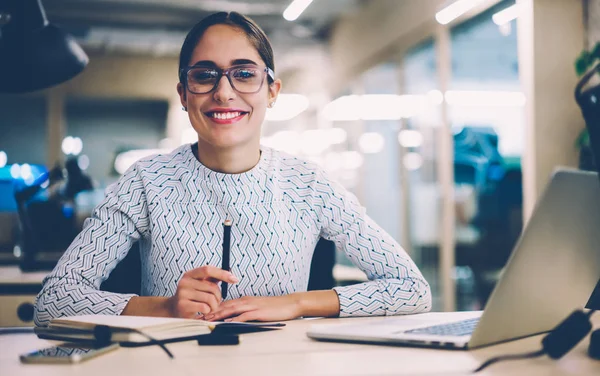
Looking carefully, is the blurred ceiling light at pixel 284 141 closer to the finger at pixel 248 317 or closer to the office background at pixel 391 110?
the office background at pixel 391 110

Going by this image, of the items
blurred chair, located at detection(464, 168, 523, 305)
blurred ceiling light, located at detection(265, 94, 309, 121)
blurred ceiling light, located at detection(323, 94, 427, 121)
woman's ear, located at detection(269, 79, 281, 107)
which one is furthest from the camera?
blurred ceiling light, located at detection(265, 94, 309, 121)

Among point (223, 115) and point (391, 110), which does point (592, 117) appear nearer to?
point (223, 115)

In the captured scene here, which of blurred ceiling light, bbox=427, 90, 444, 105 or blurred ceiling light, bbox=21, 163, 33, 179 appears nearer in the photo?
blurred ceiling light, bbox=21, 163, 33, 179

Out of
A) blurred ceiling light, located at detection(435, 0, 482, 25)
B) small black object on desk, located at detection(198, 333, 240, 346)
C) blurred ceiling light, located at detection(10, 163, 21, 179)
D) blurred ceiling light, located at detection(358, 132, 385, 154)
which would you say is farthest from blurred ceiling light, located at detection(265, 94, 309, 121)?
small black object on desk, located at detection(198, 333, 240, 346)

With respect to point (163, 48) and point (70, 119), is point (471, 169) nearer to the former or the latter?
point (163, 48)

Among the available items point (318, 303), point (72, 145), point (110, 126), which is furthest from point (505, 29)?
point (72, 145)

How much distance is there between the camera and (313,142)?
9.30m

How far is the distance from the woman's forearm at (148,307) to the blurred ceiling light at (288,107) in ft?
25.8

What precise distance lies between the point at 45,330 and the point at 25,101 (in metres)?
8.30

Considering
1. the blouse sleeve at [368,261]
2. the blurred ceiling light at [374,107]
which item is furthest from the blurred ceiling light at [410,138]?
Result: the blouse sleeve at [368,261]

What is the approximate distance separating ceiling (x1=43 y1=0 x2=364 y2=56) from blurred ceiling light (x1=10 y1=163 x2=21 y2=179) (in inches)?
131

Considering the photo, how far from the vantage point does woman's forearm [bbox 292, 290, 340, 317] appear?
4.68ft

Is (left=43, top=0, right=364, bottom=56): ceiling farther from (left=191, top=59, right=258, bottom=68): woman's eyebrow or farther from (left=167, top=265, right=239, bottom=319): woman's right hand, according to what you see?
(left=167, top=265, right=239, bottom=319): woman's right hand

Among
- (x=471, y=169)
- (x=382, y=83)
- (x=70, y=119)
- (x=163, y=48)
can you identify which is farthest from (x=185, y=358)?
(x=70, y=119)
